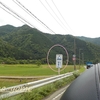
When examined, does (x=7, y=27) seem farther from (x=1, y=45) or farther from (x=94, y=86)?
(x=94, y=86)

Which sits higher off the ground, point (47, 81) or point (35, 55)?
point (35, 55)

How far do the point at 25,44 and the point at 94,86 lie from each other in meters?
99.1

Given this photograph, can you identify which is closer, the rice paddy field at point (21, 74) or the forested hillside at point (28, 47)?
the rice paddy field at point (21, 74)

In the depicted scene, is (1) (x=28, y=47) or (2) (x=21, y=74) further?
(1) (x=28, y=47)

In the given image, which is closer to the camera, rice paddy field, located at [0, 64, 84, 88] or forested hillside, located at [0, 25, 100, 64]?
rice paddy field, located at [0, 64, 84, 88]

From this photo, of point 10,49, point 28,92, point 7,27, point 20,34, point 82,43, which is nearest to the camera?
point 28,92

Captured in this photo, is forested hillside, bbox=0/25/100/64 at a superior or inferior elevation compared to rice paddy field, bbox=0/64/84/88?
superior

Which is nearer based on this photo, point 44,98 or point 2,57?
point 44,98

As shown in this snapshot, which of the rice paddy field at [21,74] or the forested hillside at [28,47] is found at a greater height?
the forested hillside at [28,47]

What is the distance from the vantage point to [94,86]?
57.0 inches

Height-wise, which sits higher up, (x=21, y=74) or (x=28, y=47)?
(x=28, y=47)

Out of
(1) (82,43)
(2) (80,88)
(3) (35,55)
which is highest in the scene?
(1) (82,43)

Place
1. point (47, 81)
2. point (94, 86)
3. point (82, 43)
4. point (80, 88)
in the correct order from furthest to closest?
point (82, 43) < point (47, 81) < point (80, 88) < point (94, 86)

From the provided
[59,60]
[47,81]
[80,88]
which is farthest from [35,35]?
[80,88]
